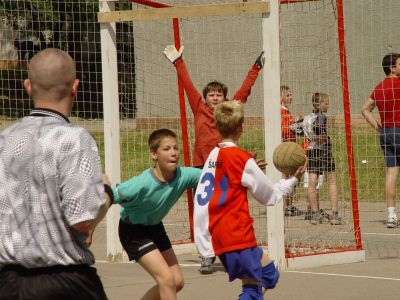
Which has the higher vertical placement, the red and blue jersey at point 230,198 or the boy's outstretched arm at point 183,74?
the boy's outstretched arm at point 183,74

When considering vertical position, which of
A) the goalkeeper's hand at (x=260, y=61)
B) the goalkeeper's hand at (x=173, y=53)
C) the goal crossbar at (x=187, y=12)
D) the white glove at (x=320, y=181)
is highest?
the goal crossbar at (x=187, y=12)

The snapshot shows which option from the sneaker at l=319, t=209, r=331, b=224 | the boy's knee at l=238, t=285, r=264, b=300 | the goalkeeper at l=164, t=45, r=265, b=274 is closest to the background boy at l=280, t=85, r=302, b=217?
the sneaker at l=319, t=209, r=331, b=224

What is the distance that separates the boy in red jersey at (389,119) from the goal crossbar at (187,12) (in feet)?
10.4

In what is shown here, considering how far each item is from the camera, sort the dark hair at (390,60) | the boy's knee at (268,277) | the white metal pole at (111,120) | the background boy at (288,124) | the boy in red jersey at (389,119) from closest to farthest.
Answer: the boy's knee at (268,277), the white metal pole at (111,120), the background boy at (288,124), the dark hair at (390,60), the boy in red jersey at (389,119)

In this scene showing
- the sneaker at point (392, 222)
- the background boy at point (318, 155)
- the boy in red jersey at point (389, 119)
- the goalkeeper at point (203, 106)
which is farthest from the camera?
the sneaker at point (392, 222)

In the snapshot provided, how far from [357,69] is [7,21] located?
5.99 m

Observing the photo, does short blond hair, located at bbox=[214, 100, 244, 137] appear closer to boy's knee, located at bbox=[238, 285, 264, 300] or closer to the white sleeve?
the white sleeve

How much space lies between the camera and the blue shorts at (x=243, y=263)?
7219 mm

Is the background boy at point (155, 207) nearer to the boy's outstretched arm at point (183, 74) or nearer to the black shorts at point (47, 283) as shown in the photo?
the boy's outstretched arm at point (183, 74)

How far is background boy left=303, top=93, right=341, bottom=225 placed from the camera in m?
12.0

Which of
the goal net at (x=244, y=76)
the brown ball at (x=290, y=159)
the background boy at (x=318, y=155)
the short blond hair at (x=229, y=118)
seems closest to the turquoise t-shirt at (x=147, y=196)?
the short blond hair at (x=229, y=118)

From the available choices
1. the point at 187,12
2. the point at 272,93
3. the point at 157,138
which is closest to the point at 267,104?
the point at 272,93

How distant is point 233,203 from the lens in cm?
722

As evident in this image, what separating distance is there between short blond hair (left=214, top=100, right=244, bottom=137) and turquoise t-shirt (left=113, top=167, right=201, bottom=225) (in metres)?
0.47
